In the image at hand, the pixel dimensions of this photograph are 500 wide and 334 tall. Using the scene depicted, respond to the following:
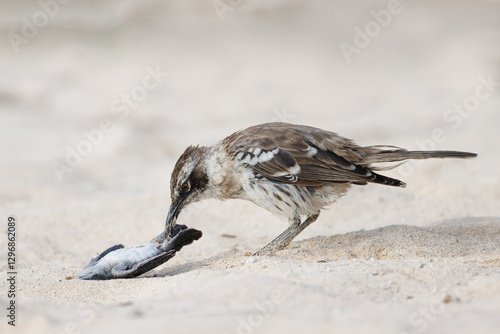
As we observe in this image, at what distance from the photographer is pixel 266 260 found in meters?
5.39

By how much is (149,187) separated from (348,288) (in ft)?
22.5

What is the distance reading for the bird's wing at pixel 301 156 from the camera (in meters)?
6.07

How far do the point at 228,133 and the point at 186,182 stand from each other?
6.77 m

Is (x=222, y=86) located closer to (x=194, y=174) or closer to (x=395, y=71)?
(x=395, y=71)

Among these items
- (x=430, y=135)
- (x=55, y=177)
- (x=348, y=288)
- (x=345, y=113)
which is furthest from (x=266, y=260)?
(x=345, y=113)
